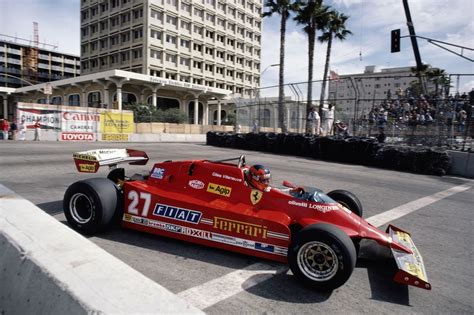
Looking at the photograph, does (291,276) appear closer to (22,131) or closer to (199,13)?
(22,131)

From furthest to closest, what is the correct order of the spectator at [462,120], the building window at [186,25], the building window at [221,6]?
the building window at [221,6] < the building window at [186,25] < the spectator at [462,120]

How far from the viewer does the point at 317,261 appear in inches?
142

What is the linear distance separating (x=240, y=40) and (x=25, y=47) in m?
60.9

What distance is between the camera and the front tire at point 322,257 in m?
3.42

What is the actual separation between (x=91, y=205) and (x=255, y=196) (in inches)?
84.4

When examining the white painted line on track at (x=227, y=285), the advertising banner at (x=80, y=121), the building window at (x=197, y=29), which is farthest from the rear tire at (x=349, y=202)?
the building window at (x=197, y=29)

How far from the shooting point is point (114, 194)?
4.70 meters

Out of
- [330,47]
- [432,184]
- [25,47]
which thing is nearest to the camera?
[432,184]

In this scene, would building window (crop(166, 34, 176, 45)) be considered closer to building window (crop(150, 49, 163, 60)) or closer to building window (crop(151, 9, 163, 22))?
building window (crop(151, 9, 163, 22))

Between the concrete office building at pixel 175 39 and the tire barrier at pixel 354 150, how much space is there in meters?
42.0

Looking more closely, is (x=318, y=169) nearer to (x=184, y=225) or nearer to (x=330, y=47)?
(x=184, y=225)

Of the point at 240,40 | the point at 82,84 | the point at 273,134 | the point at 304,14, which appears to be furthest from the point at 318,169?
the point at 240,40

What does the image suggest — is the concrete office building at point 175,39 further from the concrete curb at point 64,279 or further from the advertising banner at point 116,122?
the concrete curb at point 64,279

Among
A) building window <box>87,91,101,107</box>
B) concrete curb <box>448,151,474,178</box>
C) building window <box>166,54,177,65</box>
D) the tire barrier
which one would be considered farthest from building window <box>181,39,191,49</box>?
concrete curb <box>448,151,474,178</box>
